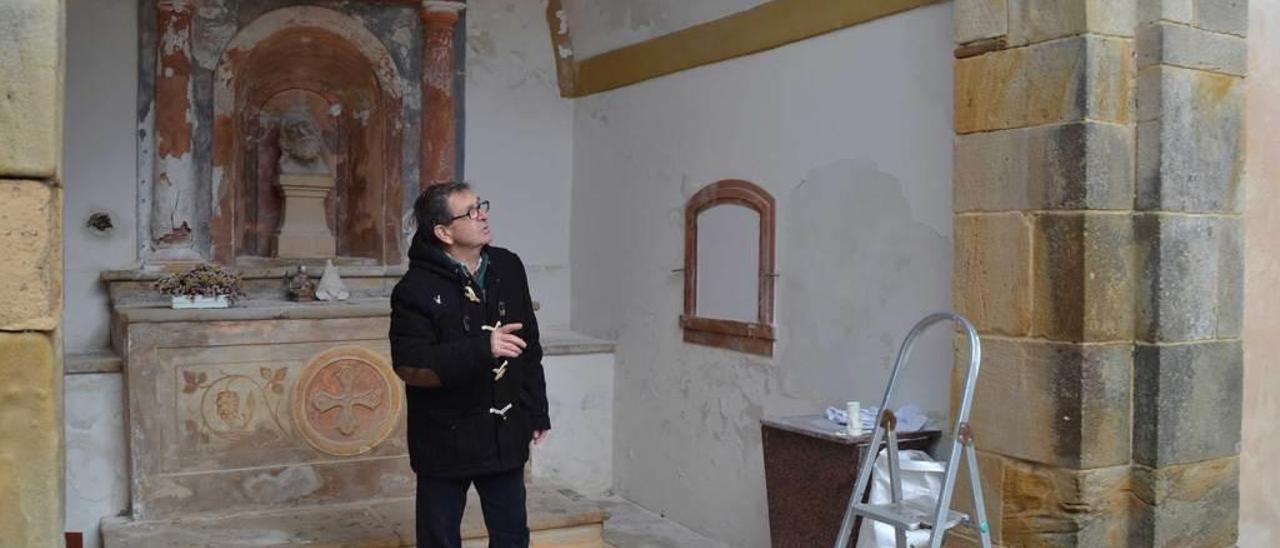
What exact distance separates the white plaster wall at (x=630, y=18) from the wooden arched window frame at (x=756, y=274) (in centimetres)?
86

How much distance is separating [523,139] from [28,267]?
5003mm

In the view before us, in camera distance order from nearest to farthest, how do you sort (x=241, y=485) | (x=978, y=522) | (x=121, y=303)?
(x=978, y=522) → (x=241, y=485) → (x=121, y=303)

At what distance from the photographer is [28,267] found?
101 inches

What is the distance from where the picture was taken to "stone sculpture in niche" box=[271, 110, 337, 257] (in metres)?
7.21

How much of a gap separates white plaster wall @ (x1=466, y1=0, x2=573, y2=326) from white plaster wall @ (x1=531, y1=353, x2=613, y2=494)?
0.64 meters

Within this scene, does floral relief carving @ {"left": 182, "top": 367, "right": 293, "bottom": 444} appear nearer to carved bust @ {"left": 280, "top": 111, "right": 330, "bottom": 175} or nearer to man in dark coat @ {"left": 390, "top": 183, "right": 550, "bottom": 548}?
carved bust @ {"left": 280, "top": 111, "right": 330, "bottom": 175}

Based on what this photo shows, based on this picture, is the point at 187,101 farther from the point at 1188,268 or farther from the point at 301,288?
the point at 1188,268

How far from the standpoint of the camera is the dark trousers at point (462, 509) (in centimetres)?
390

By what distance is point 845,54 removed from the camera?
5.07 metres

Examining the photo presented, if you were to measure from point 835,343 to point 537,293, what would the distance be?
9.13ft

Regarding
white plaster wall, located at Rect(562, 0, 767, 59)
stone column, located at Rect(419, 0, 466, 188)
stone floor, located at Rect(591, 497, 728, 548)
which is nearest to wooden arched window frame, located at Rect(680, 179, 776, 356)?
white plaster wall, located at Rect(562, 0, 767, 59)

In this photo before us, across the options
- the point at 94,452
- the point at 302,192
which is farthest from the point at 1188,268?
the point at 302,192

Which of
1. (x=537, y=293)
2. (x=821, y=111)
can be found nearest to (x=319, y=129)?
(x=537, y=293)

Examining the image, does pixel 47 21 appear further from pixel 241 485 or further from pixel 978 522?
pixel 241 485
